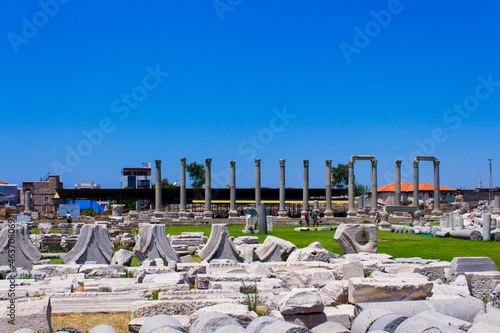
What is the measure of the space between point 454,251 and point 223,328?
1232 cm

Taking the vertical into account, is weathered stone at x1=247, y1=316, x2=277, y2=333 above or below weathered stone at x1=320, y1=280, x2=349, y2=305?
above

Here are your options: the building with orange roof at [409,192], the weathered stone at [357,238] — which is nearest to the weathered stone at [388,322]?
the weathered stone at [357,238]

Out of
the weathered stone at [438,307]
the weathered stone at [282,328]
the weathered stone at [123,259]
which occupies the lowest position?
the weathered stone at [123,259]

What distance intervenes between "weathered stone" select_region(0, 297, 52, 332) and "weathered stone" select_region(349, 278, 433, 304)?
3.92 m

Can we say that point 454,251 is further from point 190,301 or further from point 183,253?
point 190,301

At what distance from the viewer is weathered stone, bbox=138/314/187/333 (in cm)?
523

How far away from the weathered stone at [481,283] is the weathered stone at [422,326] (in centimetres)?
276

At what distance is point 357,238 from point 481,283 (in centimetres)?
638

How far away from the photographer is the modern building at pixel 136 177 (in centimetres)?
10706

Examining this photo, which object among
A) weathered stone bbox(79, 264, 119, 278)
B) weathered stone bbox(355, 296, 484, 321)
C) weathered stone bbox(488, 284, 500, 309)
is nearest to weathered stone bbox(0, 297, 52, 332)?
weathered stone bbox(355, 296, 484, 321)

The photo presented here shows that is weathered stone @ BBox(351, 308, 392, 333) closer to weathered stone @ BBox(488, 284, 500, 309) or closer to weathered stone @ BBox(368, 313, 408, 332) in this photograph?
weathered stone @ BBox(368, 313, 408, 332)

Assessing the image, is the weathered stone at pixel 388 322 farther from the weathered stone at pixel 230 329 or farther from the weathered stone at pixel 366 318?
the weathered stone at pixel 230 329

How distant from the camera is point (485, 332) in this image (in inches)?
195

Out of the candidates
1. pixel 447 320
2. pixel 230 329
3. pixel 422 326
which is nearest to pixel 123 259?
pixel 230 329
